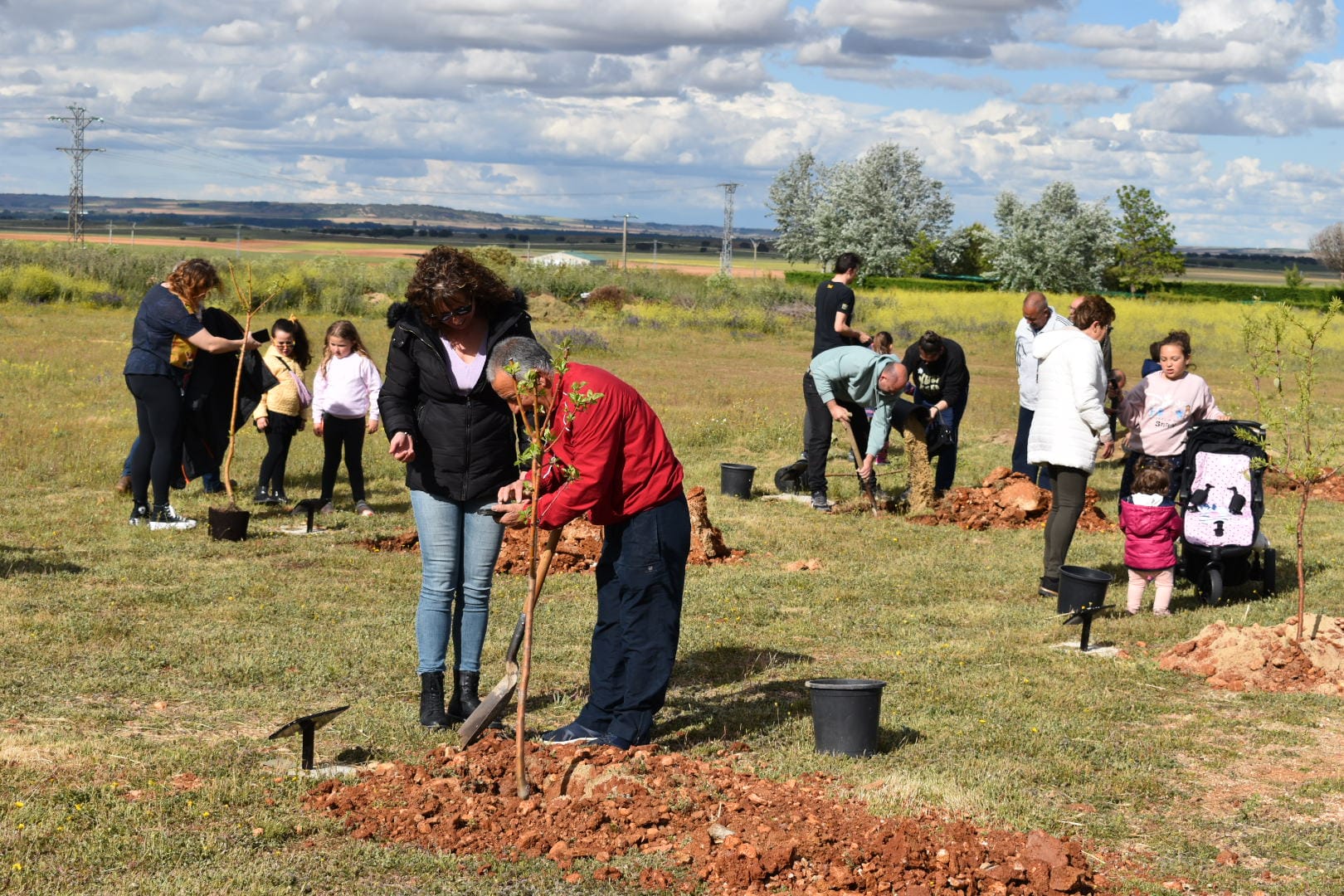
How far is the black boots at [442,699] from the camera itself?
19.2 ft

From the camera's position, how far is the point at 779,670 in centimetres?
720

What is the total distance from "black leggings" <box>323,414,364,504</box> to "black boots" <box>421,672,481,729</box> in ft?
18.5

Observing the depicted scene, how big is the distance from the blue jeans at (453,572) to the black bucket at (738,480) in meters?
7.21

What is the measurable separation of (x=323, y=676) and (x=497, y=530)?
1.72 metres

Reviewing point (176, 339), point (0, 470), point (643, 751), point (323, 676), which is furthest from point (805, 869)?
point (0, 470)

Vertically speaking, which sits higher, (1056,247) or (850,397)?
(1056,247)

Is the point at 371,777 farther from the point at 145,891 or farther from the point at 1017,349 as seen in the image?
the point at 1017,349

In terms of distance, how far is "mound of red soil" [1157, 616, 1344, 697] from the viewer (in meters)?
7.03

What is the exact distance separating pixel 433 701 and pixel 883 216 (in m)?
82.0

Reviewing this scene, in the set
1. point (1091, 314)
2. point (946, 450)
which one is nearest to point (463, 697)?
point (1091, 314)

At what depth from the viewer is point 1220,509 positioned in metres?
8.86

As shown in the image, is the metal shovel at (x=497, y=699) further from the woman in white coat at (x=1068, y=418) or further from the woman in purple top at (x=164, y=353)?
the woman in purple top at (x=164, y=353)

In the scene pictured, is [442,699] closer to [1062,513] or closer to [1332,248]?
[1062,513]

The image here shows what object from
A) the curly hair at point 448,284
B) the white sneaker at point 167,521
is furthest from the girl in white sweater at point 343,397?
the curly hair at point 448,284
